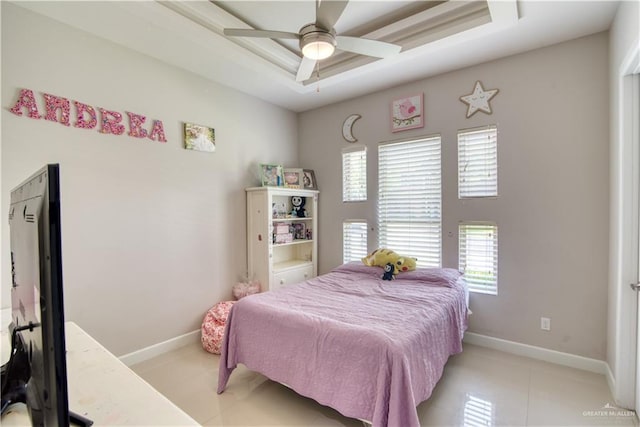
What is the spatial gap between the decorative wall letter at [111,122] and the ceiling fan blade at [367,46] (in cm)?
200

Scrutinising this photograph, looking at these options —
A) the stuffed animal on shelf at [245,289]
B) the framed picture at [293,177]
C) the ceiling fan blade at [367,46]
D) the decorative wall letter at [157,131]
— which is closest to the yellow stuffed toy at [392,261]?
the stuffed animal on shelf at [245,289]

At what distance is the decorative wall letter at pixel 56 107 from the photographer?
2289 mm

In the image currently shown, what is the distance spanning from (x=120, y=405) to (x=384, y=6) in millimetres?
2943

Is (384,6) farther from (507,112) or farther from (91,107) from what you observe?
(91,107)

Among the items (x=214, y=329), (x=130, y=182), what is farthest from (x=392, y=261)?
(x=130, y=182)

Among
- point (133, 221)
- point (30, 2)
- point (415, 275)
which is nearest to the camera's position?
point (30, 2)

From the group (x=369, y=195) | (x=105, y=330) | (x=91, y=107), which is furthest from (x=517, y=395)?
(x=91, y=107)

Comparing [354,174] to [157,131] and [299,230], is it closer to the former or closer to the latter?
[299,230]

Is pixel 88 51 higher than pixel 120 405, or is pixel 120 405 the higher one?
pixel 88 51

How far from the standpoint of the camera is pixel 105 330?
2590mm

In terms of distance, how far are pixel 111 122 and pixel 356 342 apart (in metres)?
2.66

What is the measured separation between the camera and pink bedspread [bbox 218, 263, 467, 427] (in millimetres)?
1605

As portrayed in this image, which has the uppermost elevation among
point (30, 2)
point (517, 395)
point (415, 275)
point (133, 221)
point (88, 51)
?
point (30, 2)

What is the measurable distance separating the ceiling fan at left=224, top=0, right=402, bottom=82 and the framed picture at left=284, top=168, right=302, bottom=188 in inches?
82.7
